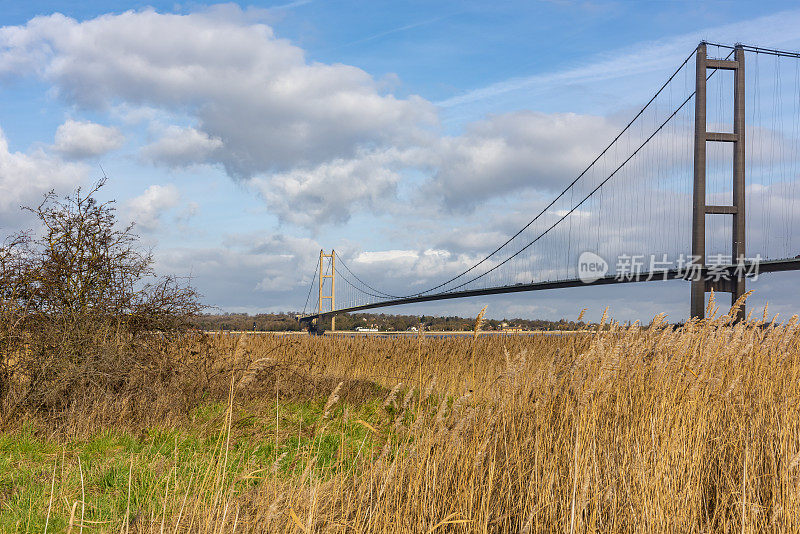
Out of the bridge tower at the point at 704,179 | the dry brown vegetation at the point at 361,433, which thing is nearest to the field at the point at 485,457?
the dry brown vegetation at the point at 361,433

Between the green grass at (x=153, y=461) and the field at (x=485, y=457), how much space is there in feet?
0.08

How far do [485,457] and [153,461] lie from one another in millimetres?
2443

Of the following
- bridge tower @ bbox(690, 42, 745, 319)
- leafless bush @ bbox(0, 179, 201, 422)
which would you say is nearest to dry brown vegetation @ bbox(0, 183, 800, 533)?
leafless bush @ bbox(0, 179, 201, 422)

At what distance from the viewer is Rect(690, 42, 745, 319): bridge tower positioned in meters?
23.9

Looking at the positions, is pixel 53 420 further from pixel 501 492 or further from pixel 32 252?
pixel 501 492

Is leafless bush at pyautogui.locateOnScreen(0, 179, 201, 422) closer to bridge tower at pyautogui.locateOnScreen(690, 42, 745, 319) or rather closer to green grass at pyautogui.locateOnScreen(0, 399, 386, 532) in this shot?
green grass at pyautogui.locateOnScreen(0, 399, 386, 532)

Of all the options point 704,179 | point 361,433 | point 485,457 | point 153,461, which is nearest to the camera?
point 485,457

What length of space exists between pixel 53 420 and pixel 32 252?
68.8 inches

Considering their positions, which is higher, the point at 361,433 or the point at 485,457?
the point at 485,457

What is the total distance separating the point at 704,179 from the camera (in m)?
25.3

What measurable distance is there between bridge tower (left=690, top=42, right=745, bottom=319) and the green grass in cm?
2118

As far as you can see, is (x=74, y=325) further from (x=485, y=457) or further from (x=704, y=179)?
(x=704, y=179)

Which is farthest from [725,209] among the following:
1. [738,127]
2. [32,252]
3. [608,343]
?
[32,252]

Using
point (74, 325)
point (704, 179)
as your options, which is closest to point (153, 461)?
point (74, 325)
